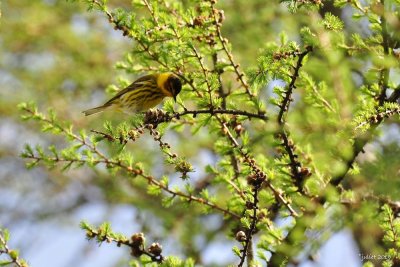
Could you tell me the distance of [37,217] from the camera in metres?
8.37

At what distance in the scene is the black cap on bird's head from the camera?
3.39 meters

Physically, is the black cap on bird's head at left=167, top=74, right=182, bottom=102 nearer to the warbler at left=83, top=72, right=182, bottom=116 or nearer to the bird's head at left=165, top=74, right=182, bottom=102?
the bird's head at left=165, top=74, right=182, bottom=102

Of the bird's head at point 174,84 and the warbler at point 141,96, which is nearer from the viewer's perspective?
the bird's head at point 174,84

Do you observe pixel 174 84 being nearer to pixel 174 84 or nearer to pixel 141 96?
pixel 174 84

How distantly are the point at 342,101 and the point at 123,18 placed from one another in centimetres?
126

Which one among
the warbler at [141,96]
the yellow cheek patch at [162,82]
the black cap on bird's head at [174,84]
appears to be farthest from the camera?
the warbler at [141,96]

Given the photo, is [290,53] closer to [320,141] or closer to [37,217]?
[320,141]

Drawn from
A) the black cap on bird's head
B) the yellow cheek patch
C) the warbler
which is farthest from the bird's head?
the warbler

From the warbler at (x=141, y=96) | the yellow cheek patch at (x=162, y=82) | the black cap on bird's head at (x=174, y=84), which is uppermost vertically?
the warbler at (x=141, y=96)

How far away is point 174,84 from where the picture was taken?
3576 millimetres

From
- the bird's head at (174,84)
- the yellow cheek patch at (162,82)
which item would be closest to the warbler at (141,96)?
the yellow cheek patch at (162,82)

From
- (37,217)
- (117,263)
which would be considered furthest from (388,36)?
(37,217)

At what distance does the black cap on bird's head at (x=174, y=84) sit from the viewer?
339 centimetres

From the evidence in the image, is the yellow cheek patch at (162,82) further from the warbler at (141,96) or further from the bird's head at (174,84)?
the bird's head at (174,84)
